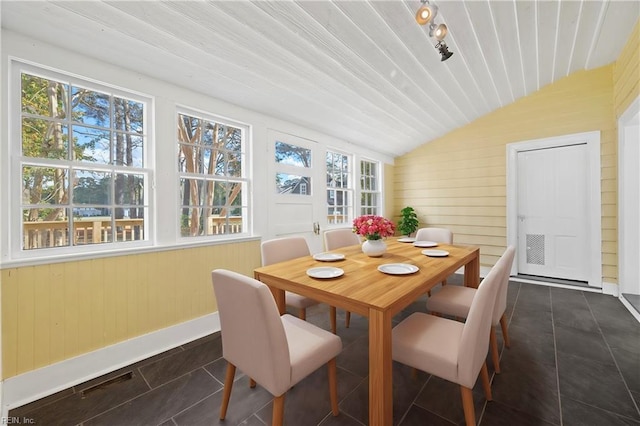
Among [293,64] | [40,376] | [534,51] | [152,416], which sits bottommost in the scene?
[152,416]

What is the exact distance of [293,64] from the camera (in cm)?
223

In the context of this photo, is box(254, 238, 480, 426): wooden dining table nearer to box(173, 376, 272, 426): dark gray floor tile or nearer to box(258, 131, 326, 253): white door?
box(173, 376, 272, 426): dark gray floor tile

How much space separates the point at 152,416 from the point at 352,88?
310 cm

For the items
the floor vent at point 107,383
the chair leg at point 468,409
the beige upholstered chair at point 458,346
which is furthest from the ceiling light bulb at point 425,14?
the floor vent at point 107,383

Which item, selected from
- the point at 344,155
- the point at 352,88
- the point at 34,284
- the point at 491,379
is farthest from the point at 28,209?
the point at 344,155

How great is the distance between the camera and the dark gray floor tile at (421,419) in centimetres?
139

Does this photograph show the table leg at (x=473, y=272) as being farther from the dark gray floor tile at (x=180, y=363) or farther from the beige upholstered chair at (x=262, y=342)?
the dark gray floor tile at (x=180, y=363)

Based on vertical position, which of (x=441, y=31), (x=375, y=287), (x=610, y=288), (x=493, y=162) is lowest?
(x=610, y=288)

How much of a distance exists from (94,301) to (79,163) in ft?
3.32

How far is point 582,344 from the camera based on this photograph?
213 cm

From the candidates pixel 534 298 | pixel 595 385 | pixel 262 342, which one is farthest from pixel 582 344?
pixel 262 342

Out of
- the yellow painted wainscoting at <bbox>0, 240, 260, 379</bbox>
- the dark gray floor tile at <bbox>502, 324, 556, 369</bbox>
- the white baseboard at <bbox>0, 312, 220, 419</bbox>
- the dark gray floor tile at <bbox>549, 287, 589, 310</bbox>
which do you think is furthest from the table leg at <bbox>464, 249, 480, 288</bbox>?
the white baseboard at <bbox>0, 312, 220, 419</bbox>

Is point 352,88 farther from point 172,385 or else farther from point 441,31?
point 172,385

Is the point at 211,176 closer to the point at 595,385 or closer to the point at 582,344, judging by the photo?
the point at 595,385
